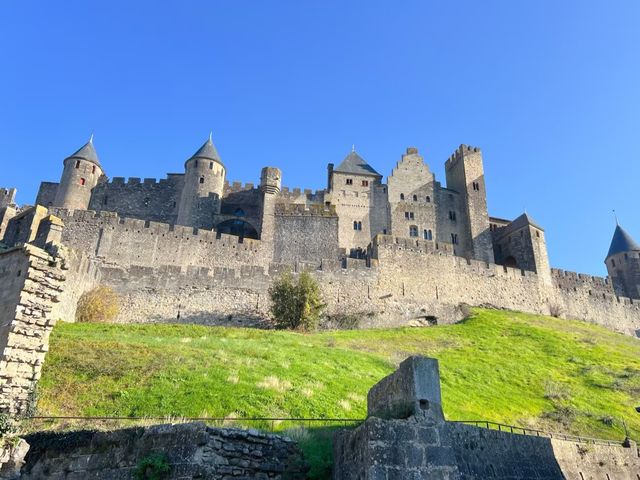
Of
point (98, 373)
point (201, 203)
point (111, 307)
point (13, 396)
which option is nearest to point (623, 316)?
point (201, 203)

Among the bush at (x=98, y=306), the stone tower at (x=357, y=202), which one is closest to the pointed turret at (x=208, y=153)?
the stone tower at (x=357, y=202)

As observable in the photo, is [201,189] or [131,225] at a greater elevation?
[201,189]

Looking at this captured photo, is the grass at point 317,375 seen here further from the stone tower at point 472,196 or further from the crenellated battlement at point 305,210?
the stone tower at point 472,196

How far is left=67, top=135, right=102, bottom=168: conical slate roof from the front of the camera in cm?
4524

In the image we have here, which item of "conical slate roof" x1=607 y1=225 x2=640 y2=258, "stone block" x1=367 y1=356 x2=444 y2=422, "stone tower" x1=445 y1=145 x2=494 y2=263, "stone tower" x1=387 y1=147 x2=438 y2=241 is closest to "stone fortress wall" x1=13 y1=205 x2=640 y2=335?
"stone tower" x1=445 y1=145 x2=494 y2=263

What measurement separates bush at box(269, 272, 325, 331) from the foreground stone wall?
58.9ft

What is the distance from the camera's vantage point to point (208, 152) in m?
46.1

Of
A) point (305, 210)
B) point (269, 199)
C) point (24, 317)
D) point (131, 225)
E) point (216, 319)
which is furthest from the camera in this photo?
point (269, 199)

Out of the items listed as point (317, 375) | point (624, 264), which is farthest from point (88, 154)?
point (624, 264)

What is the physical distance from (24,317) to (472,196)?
44.0 m

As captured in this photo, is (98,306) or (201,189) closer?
(98,306)

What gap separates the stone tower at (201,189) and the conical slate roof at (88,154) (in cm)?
775

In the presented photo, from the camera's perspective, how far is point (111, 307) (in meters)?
27.2

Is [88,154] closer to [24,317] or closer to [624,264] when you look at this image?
[24,317]
